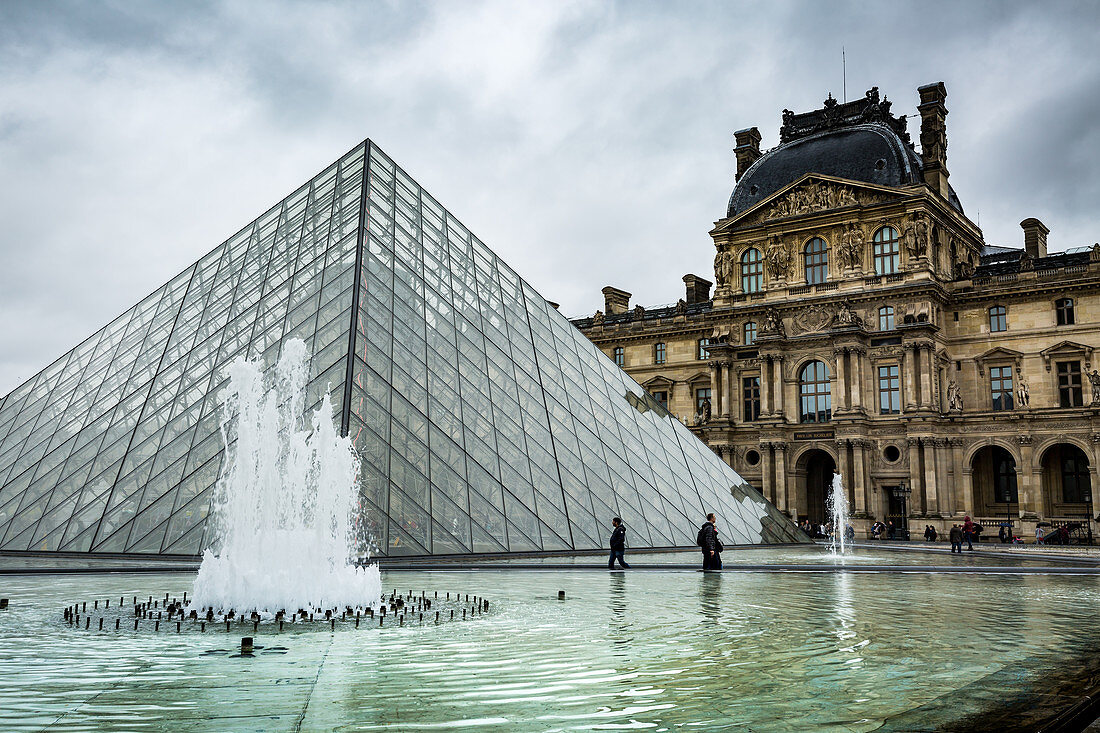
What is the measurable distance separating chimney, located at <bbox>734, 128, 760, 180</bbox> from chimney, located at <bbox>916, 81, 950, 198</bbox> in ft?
32.9

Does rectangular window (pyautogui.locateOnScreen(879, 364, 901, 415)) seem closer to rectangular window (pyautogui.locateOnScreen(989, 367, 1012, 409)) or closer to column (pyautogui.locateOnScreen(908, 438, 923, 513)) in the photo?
column (pyautogui.locateOnScreen(908, 438, 923, 513))

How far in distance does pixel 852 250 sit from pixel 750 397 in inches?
355

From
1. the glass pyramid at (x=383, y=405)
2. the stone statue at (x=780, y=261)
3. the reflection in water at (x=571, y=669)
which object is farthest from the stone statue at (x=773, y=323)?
the reflection in water at (x=571, y=669)

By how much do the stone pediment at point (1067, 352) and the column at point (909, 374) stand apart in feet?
18.1

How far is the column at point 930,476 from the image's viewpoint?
40500 mm

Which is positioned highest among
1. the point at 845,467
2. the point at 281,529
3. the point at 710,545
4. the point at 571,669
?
the point at 845,467

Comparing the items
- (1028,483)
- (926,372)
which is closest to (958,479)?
(1028,483)

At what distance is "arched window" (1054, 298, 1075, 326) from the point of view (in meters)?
40.5

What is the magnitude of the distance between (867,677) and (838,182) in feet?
140

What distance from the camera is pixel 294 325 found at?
2033cm

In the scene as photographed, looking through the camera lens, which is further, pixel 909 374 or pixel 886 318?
pixel 886 318

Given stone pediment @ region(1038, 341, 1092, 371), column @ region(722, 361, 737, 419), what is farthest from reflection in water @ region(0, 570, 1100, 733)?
column @ region(722, 361, 737, 419)

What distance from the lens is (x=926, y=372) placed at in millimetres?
41500

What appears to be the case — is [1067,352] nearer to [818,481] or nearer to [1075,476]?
[1075,476]
